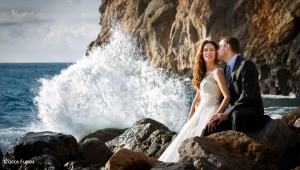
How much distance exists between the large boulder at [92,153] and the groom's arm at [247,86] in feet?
10.1

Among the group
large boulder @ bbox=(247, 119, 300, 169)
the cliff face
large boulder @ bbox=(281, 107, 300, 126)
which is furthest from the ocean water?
large boulder @ bbox=(247, 119, 300, 169)

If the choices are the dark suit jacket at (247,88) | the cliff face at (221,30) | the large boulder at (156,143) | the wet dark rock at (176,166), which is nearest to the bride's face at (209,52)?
the dark suit jacket at (247,88)

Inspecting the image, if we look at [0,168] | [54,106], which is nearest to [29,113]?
[54,106]

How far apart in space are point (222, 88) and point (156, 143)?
2354 mm

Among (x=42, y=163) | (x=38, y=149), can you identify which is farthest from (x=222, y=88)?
(x=38, y=149)

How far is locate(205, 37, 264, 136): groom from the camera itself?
18.0ft

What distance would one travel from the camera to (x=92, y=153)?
309 inches

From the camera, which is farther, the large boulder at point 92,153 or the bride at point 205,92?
the large boulder at point 92,153

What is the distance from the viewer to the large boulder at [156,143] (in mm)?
7696

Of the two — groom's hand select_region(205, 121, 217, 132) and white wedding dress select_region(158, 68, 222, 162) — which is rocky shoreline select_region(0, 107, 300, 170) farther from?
white wedding dress select_region(158, 68, 222, 162)

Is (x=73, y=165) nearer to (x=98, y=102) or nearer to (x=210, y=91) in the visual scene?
(x=210, y=91)

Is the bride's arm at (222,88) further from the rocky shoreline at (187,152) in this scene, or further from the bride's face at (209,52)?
the rocky shoreline at (187,152)

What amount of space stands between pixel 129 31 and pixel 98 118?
1280 inches

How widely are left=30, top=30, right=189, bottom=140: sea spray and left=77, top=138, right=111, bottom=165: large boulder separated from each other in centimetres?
812
